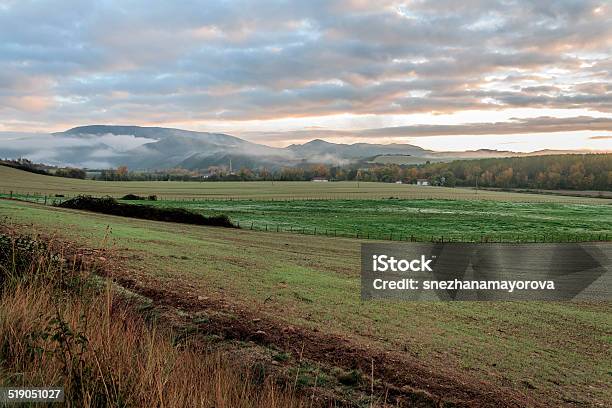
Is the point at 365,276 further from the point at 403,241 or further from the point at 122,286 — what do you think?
the point at 403,241

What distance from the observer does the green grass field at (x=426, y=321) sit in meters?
11.4

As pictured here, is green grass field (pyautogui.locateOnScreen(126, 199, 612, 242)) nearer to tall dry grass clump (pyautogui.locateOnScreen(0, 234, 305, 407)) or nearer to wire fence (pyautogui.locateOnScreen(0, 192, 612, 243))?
wire fence (pyautogui.locateOnScreen(0, 192, 612, 243))

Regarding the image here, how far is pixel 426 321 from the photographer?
15.7m

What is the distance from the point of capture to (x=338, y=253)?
1377 inches

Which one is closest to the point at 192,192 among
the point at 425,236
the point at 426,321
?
the point at 425,236

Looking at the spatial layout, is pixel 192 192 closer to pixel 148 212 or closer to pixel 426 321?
pixel 148 212

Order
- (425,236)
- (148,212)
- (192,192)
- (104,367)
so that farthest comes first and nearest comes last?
(192,192) < (425,236) < (148,212) < (104,367)

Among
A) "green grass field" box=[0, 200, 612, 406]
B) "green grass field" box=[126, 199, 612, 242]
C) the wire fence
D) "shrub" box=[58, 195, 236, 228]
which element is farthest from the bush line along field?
"green grass field" box=[0, 200, 612, 406]

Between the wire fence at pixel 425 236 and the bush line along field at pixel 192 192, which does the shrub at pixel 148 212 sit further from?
the bush line along field at pixel 192 192

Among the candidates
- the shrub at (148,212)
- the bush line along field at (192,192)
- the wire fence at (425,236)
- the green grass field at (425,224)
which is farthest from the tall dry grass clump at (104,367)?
the bush line along field at (192,192)

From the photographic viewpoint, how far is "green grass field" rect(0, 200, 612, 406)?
11438 mm

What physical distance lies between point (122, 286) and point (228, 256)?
36.2 feet

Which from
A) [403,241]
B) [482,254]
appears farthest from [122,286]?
[403,241]

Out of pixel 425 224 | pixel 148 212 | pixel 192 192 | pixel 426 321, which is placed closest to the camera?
pixel 426 321
